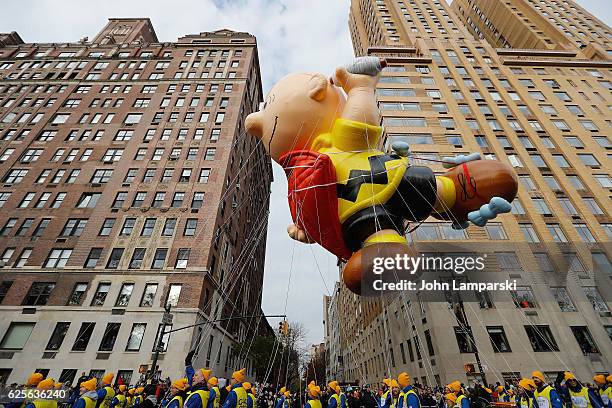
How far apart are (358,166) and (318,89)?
4.24ft

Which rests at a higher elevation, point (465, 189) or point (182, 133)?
point (182, 133)

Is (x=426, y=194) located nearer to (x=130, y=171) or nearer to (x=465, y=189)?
(x=465, y=189)

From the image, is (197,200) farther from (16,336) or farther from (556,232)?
(556,232)

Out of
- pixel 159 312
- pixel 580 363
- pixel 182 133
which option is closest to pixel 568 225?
pixel 580 363

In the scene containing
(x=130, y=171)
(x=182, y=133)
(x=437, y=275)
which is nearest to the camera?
(x=437, y=275)

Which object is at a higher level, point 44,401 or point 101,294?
point 101,294

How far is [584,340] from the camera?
695 inches

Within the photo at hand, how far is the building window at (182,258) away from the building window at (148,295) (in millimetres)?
1920

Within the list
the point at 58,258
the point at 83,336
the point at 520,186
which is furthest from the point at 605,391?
the point at 58,258

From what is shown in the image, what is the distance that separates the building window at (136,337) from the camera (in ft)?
59.7

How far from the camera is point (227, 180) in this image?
2644 cm

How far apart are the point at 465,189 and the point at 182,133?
95.1 ft

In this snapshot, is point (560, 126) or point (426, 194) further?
point (560, 126)

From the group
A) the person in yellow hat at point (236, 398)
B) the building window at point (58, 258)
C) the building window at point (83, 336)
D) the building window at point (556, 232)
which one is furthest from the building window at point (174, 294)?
the building window at point (556, 232)
